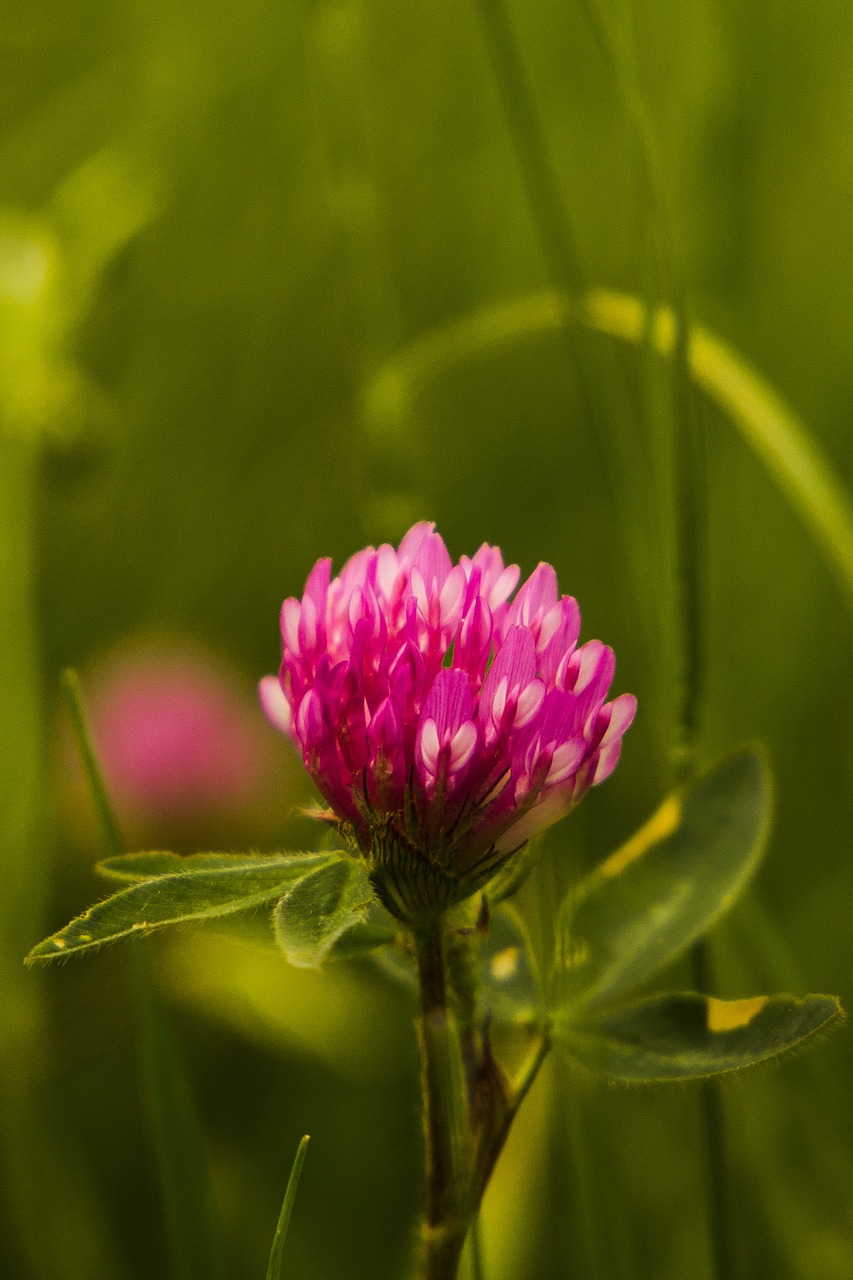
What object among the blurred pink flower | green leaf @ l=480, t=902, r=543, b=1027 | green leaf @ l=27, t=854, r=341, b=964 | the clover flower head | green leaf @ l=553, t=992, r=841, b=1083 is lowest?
green leaf @ l=553, t=992, r=841, b=1083

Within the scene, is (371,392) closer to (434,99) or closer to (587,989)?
(587,989)

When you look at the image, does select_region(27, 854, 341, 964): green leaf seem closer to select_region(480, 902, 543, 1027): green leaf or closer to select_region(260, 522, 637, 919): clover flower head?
select_region(260, 522, 637, 919): clover flower head

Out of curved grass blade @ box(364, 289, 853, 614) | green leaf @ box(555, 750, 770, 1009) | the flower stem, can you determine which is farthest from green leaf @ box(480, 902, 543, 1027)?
curved grass blade @ box(364, 289, 853, 614)

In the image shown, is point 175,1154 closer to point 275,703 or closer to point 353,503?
point 275,703

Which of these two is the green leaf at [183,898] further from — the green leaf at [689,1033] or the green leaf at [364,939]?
the green leaf at [689,1033]

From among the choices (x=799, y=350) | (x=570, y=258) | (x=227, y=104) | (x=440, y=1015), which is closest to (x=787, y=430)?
(x=570, y=258)

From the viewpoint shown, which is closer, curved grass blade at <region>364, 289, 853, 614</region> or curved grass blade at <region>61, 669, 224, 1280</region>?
curved grass blade at <region>61, 669, 224, 1280</region>
